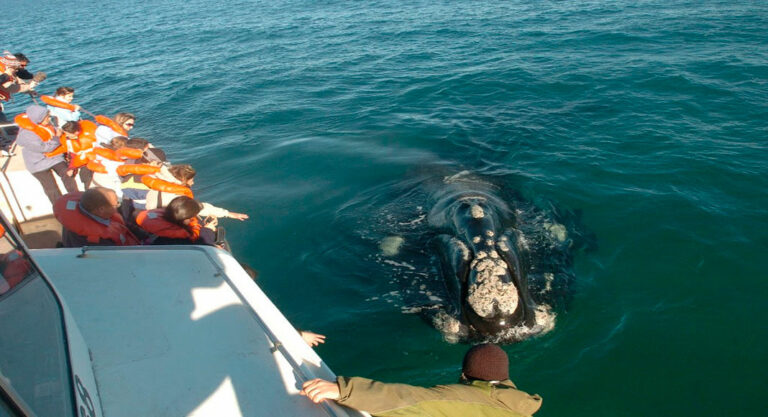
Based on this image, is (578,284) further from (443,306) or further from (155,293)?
(155,293)

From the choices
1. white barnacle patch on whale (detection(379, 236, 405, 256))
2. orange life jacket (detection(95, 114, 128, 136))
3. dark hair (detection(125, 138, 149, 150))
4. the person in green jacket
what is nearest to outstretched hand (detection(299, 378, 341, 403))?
the person in green jacket

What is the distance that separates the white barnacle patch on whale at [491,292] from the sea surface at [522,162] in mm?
707

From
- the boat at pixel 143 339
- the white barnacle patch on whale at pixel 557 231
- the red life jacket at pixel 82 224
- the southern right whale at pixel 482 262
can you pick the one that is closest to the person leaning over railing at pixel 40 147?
the red life jacket at pixel 82 224

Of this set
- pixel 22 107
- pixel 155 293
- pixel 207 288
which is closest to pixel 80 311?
Result: pixel 155 293

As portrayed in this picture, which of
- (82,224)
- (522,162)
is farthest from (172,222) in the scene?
(522,162)

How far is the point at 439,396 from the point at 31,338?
2.82 metres

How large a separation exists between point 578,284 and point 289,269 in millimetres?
5713

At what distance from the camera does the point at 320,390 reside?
3.81m

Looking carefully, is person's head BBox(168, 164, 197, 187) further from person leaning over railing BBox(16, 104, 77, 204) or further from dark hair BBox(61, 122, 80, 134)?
person leaning over railing BBox(16, 104, 77, 204)

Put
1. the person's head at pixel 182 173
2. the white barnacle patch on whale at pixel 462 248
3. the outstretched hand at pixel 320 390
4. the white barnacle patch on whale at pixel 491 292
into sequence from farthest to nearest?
1. the white barnacle patch on whale at pixel 462 248
2. the person's head at pixel 182 173
3. the white barnacle patch on whale at pixel 491 292
4. the outstretched hand at pixel 320 390

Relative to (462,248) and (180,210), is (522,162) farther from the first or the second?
(180,210)

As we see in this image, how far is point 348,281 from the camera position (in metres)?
9.62

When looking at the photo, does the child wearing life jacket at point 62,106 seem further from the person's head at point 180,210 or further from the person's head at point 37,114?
the person's head at point 180,210

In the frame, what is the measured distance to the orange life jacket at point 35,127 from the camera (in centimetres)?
938
